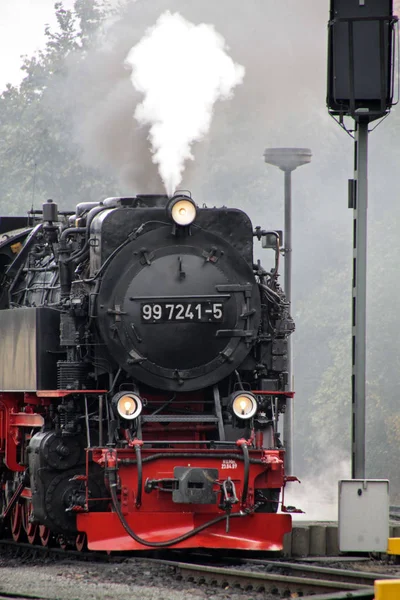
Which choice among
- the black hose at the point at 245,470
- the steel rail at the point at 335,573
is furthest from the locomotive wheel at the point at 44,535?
the steel rail at the point at 335,573

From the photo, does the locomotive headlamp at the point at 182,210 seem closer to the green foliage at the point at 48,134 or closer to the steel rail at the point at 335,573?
the steel rail at the point at 335,573

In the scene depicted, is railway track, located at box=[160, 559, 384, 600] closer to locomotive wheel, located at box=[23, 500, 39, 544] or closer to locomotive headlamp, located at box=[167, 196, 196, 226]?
locomotive wheel, located at box=[23, 500, 39, 544]

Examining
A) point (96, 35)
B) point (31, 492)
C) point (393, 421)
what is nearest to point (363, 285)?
point (31, 492)

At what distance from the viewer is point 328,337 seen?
81.8ft

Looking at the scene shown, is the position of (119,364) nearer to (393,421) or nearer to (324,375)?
(393,421)

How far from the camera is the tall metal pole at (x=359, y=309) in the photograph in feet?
34.5

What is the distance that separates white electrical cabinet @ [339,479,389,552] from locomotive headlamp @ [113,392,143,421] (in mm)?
1951

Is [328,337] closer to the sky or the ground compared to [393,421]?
closer to the sky

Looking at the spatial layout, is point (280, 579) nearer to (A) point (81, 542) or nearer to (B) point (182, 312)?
(B) point (182, 312)

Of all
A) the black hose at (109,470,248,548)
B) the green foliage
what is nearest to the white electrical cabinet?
the black hose at (109,470,248,548)

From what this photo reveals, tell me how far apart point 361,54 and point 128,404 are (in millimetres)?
3857

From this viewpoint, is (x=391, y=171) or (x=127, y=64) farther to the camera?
(x=391, y=171)

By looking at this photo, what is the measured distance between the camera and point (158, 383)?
10258 millimetres

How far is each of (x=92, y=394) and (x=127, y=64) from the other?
18.8 ft
